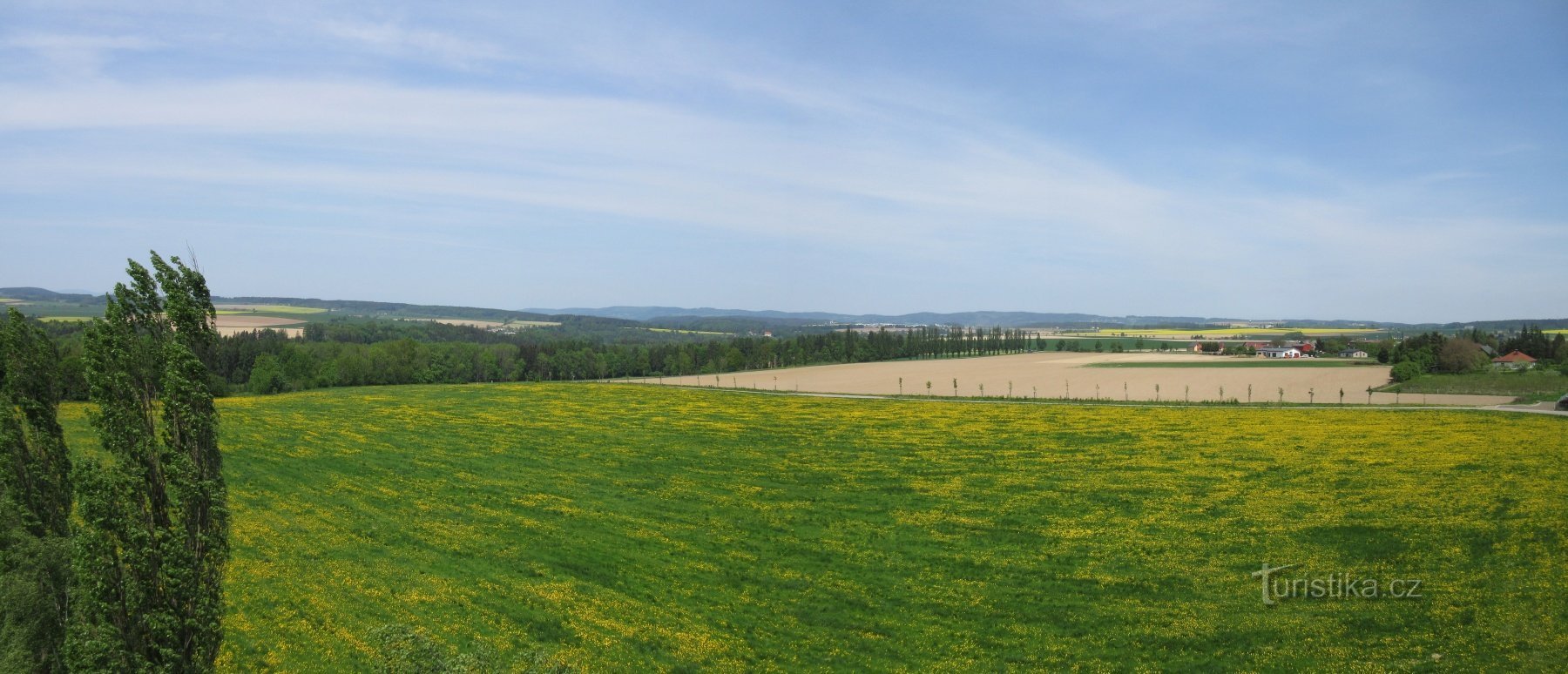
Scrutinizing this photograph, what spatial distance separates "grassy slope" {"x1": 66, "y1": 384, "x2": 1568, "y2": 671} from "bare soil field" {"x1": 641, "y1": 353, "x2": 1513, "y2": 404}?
21.2m

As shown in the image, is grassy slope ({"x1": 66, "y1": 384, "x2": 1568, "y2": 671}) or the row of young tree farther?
grassy slope ({"x1": 66, "y1": 384, "x2": 1568, "y2": 671})

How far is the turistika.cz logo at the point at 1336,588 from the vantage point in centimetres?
2214

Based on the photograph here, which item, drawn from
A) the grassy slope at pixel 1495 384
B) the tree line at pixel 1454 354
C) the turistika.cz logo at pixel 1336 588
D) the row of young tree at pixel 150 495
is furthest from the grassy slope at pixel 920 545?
the tree line at pixel 1454 354

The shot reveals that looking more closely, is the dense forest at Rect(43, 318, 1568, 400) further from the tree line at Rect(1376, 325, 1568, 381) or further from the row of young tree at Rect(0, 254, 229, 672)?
the row of young tree at Rect(0, 254, 229, 672)

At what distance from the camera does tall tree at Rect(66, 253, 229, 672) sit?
1480cm

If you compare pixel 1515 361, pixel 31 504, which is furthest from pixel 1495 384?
pixel 31 504

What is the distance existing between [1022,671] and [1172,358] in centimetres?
13535

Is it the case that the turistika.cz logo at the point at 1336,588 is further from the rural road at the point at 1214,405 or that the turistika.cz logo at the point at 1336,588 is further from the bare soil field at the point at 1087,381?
the bare soil field at the point at 1087,381

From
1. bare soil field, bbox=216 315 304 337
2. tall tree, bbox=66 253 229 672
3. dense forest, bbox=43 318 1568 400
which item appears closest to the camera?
tall tree, bbox=66 253 229 672

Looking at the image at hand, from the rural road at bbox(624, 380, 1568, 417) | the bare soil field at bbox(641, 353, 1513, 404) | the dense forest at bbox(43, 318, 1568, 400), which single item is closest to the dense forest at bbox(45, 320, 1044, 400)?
the dense forest at bbox(43, 318, 1568, 400)

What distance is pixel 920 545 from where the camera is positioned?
27.9 metres

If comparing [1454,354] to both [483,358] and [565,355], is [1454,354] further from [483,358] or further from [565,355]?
[483,358]

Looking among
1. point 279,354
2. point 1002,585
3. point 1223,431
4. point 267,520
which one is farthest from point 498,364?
point 1002,585

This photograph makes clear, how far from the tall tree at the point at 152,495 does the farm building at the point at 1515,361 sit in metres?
107
